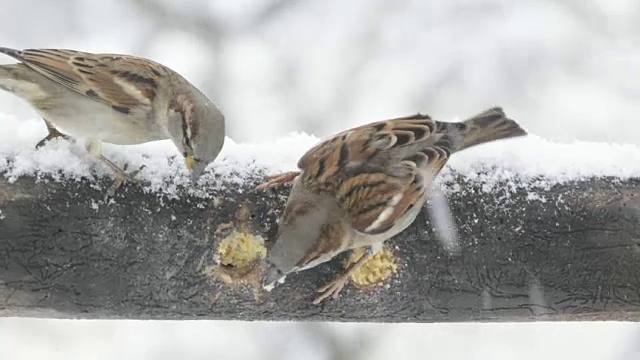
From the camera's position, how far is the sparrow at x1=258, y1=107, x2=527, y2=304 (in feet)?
8.64

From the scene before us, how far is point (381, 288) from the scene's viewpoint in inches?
109

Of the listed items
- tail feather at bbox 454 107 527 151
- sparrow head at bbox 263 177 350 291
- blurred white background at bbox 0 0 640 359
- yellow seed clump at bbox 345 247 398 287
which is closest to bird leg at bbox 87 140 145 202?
sparrow head at bbox 263 177 350 291

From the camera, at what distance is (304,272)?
8.91ft

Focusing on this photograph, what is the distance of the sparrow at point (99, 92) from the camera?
2934mm

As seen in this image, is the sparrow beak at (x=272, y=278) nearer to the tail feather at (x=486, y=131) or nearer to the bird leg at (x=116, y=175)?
the bird leg at (x=116, y=175)

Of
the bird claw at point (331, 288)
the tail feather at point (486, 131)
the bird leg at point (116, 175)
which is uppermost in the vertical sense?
the tail feather at point (486, 131)

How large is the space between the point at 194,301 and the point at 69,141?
2.43 feet

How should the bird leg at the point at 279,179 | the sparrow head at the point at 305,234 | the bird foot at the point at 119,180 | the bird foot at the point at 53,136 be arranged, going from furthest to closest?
the bird foot at the point at 53,136 < the bird leg at the point at 279,179 < the bird foot at the point at 119,180 < the sparrow head at the point at 305,234

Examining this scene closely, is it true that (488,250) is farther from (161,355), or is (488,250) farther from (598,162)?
(161,355)

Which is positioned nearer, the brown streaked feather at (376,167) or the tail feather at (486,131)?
the brown streaked feather at (376,167)

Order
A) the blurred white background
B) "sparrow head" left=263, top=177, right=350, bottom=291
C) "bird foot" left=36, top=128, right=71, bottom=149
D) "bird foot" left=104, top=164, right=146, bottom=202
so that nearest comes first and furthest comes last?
"sparrow head" left=263, top=177, right=350, bottom=291 < "bird foot" left=104, top=164, right=146, bottom=202 < "bird foot" left=36, top=128, right=71, bottom=149 < the blurred white background

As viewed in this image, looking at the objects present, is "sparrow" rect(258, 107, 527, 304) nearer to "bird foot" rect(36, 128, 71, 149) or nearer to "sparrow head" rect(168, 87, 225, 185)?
"sparrow head" rect(168, 87, 225, 185)

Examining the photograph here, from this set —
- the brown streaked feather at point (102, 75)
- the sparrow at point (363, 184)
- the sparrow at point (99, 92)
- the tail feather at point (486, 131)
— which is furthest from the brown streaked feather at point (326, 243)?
the brown streaked feather at point (102, 75)

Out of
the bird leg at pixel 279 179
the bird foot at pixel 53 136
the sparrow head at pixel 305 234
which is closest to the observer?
the sparrow head at pixel 305 234
